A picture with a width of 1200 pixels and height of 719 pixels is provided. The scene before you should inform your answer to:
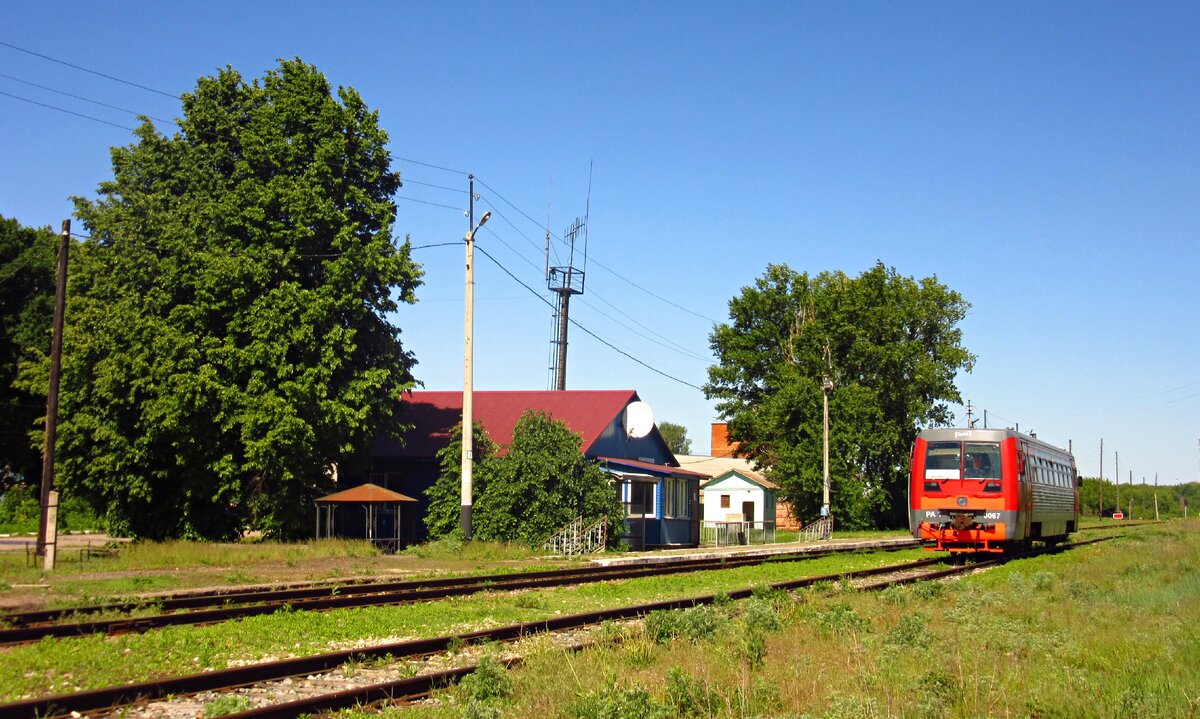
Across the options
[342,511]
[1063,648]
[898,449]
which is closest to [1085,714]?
[1063,648]

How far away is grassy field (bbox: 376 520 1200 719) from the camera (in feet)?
24.8

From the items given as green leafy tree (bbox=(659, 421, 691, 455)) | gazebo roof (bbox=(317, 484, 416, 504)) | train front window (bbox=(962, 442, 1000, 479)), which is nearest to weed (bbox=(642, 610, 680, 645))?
train front window (bbox=(962, 442, 1000, 479))

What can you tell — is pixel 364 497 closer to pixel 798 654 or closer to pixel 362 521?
pixel 362 521

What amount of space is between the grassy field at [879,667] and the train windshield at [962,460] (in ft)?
35.1

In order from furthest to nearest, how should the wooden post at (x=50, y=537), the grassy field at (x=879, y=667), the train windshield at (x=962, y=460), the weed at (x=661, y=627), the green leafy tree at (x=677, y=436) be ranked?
the green leafy tree at (x=677, y=436)
the train windshield at (x=962, y=460)
the wooden post at (x=50, y=537)
the weed at (x=661, y=627)
the grassy field at (x=879, y=667)

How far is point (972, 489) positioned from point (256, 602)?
1845 centimetres

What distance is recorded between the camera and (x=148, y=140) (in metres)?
34.2

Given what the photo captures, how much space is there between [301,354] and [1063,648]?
80.8 ft

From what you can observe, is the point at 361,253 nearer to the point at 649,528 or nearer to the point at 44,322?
the point at 649,528

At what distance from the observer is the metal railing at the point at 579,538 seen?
104 ft

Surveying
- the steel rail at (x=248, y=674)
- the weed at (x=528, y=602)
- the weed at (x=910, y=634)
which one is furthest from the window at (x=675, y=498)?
the weed at (x=910, y=634)

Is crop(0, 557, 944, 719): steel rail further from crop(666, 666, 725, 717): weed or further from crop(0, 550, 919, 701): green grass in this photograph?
crop(666, 666, 725, 717): weed

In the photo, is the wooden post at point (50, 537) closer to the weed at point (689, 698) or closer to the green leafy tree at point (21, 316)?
the weed at point (689, 698)

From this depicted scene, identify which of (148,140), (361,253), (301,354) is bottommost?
(301,354)
